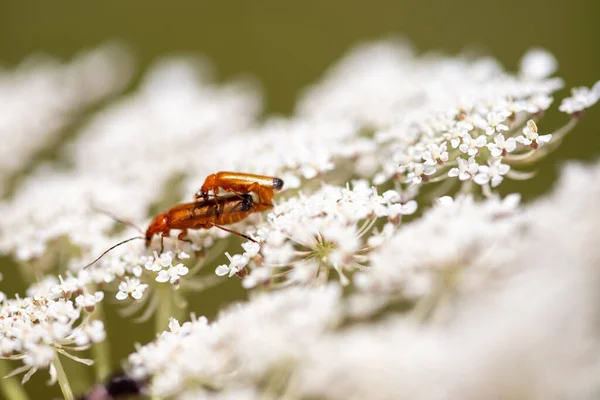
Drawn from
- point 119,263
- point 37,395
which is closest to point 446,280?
point 119,263

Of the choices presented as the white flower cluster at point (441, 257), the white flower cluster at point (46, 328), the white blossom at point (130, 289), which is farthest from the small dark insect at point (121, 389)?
the white flower cluster at point (441, 257)

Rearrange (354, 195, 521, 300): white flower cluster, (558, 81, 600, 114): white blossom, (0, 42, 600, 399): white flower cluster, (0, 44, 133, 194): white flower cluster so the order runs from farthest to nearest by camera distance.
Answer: (0, 44, 133, 194): white flower cluster
(558, 81, 600, 114): white blossom
(354, 195, 521, 300): white flower cluster
(0, 42, 600, 399): white flower cluster

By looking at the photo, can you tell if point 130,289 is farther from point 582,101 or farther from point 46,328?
point 582,101

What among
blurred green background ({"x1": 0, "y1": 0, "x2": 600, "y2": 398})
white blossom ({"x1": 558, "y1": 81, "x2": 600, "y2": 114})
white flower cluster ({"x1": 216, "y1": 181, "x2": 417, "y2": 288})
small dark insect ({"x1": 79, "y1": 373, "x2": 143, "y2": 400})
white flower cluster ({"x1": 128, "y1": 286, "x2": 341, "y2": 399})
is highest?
blurred green background ({"x1": 0, "y1": 0, "x2": 600, "y2": 398})

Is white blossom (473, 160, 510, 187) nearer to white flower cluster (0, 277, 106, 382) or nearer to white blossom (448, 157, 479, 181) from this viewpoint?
white blossom (448, 157, 479, 181)

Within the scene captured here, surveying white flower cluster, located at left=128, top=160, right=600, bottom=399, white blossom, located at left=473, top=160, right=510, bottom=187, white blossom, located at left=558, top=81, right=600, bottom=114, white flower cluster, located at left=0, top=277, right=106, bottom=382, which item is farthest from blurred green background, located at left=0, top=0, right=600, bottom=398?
white flower cluster, located at left=128, top=160, right=600, bottom=399

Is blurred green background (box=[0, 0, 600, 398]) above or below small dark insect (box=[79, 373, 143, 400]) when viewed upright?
above

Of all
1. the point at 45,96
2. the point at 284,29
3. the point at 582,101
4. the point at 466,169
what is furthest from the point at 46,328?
the point at 284,29
